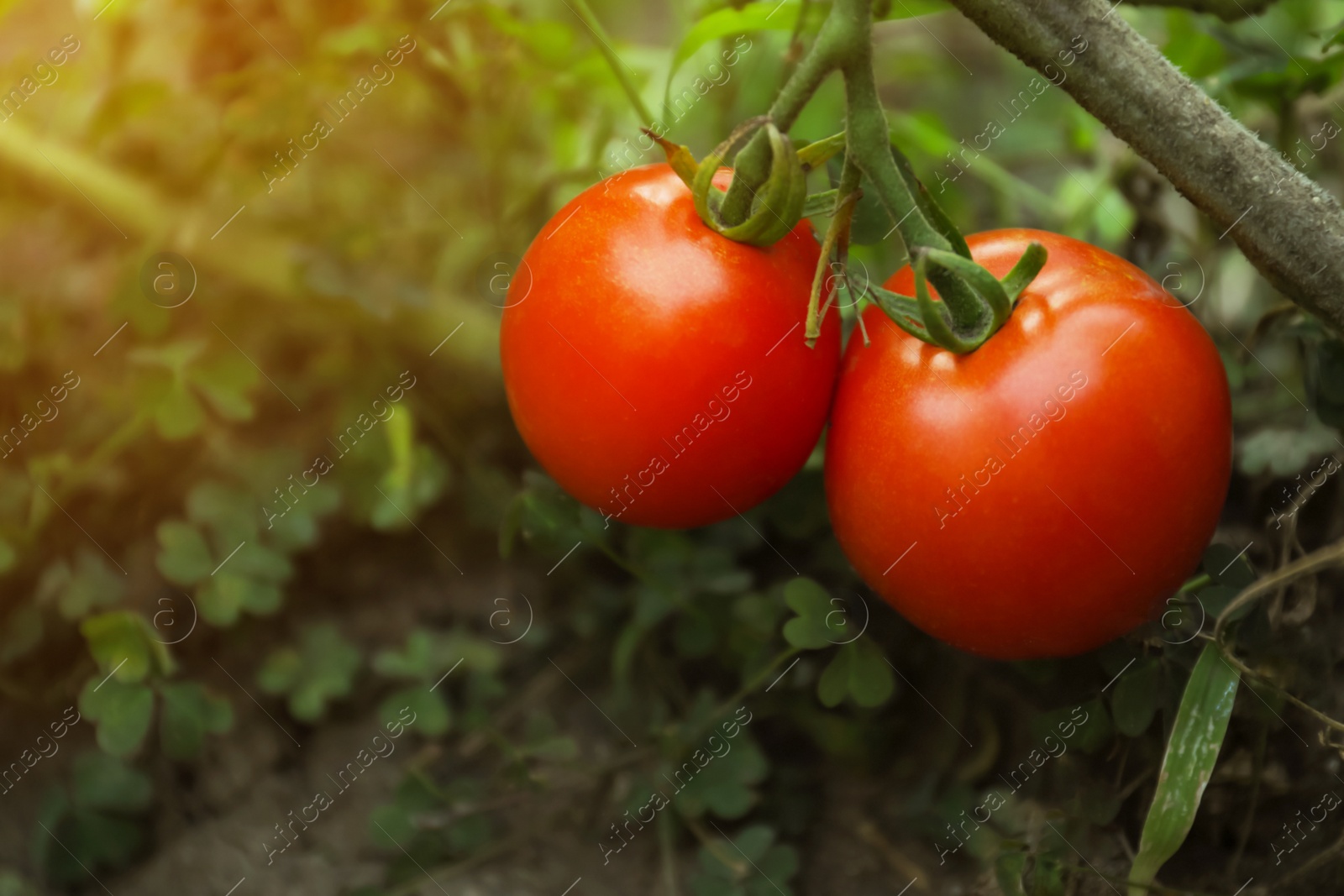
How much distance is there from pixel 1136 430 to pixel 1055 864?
0.32 metres

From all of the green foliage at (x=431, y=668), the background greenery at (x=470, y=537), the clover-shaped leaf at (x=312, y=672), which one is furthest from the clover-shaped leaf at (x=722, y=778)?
the clover-shaped leaf at (x=312, y=672)

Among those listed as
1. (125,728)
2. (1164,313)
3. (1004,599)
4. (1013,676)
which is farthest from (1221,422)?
(125,728)

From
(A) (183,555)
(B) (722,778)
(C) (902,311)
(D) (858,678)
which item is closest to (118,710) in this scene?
(A) (183,555)

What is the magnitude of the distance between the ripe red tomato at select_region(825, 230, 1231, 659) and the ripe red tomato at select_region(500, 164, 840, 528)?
66 millimetres

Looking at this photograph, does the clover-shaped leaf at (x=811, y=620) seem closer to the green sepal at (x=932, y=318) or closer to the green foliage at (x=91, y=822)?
the green sepal at (x=932, y=318)

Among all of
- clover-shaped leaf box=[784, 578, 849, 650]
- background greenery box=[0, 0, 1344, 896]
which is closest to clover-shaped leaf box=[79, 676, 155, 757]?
background greenery box=[0, 0, 1344, 896]

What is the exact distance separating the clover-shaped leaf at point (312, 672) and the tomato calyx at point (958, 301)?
0.66 metres

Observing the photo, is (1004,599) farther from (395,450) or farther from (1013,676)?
(395,450)

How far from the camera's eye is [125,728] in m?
0.85

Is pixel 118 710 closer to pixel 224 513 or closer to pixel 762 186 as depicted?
pixel 224 513

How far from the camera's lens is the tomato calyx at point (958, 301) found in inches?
22.3

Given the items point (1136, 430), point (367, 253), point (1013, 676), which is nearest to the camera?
point (1136, 430)

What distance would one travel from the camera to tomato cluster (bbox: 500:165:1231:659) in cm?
57

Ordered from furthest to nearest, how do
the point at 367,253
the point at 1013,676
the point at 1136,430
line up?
1. the point at 367,253
2. the point at 1013,676
3. the point at 1136,430
